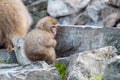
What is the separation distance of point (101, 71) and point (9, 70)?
143cm

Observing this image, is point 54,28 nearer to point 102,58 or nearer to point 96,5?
point 102,58

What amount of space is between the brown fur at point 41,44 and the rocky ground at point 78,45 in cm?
18

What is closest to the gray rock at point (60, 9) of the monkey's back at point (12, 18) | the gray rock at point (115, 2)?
the gray rock at point (115, 2)

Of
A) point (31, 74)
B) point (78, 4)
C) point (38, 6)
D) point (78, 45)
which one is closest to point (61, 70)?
point (31, 74)

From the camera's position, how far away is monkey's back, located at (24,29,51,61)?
751 cm

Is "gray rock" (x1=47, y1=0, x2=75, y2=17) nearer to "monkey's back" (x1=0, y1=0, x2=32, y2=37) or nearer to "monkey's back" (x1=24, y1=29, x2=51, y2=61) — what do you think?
"monkey's back" (x1=0, y1=0, x2=32, y2=37)

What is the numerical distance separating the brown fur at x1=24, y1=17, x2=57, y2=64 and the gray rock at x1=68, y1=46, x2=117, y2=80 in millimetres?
552

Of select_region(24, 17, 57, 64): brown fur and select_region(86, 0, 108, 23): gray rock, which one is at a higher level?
select_region(24, 17, 57, 64): brown fur

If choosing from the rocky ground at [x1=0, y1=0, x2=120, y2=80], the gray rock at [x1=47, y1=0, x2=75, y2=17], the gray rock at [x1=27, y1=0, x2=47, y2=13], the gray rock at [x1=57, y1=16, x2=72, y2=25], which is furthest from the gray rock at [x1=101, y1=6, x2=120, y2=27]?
the gray rock at [x1=27, y1=0, x2=47, y2=13]

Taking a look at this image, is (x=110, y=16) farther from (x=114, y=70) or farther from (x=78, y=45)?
(x=114, y=70)

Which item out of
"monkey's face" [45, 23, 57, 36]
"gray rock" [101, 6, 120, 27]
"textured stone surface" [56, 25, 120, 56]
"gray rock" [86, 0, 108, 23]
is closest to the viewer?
"monkey's face" [45, 23, 57, 36]

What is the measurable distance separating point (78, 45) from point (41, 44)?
4.38 feet

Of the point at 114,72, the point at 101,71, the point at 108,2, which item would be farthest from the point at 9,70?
the point at 108,2

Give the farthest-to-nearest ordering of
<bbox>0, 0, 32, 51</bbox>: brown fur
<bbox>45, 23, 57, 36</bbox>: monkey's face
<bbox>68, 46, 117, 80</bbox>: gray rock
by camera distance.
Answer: <bbox>0, 0, 32, 51</bbox>: brown fur → <bbox>45, 23, 57, 36</bbox>: monkey's face → <bbox>68, 46, 117, 80</bbox>: gray rock
